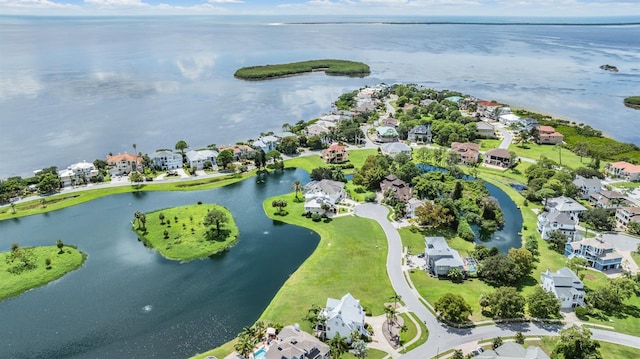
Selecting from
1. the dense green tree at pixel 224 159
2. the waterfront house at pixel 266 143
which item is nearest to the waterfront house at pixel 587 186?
the waterfront house at pixel 266 143

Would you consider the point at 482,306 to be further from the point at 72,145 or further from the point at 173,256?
the point at 72,145

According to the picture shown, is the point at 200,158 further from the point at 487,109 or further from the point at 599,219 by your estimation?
the point at 487,109

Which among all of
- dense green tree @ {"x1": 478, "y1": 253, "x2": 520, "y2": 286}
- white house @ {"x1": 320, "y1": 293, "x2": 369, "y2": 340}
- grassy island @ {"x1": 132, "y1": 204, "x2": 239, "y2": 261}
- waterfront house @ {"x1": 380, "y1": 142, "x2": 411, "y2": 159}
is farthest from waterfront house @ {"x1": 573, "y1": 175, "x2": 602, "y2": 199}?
grassy island @ {"x1": 132, "y1": 204, "x2": 239, "y2": 261}

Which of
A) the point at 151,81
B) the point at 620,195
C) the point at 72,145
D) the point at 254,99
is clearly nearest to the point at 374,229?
the point at 620,195

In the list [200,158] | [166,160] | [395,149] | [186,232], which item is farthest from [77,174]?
[395,149]

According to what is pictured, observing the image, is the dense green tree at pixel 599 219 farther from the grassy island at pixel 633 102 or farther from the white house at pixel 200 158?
the grassy island at pixel 633 102

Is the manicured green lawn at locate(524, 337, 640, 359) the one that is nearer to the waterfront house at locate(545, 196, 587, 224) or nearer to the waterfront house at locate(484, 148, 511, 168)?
the waterfront house at locate(545, 196, 587, 224)
